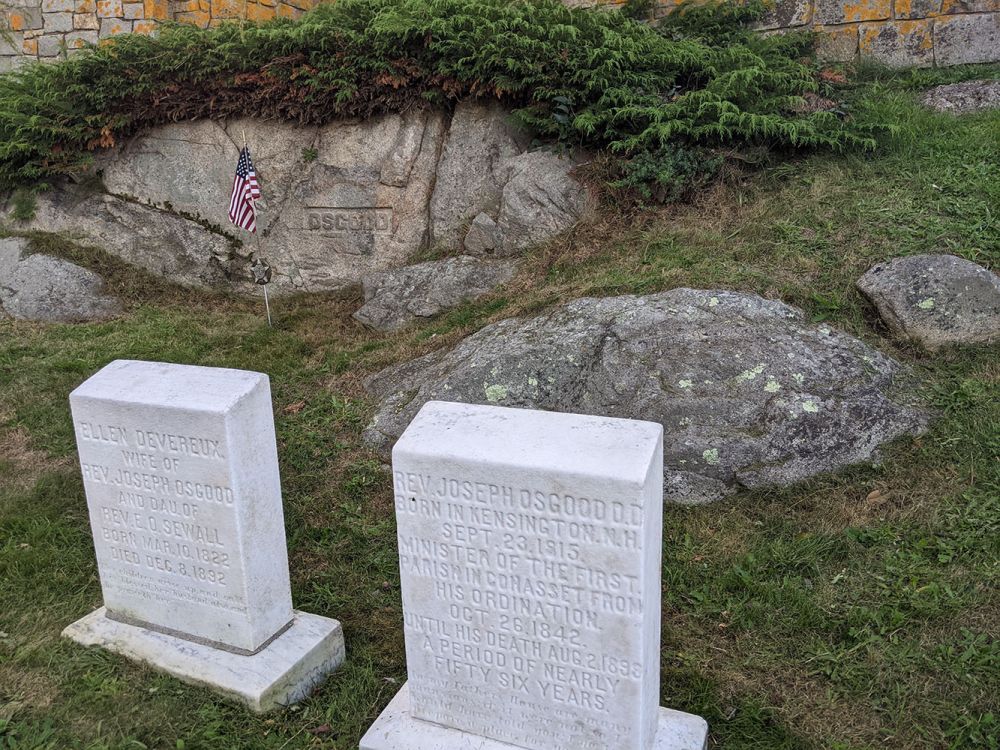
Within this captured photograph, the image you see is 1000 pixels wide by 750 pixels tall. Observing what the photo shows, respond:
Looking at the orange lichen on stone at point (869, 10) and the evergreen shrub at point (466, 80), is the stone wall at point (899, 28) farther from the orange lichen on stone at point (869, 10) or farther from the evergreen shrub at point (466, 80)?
the evergreen shrub at point (466, 80)

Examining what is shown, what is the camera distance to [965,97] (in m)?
7.66

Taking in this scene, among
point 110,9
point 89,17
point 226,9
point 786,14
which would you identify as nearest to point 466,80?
point 786,14

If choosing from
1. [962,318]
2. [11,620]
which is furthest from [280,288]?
[962,318]

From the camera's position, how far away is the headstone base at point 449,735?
295 centimetres

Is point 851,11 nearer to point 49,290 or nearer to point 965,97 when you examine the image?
point 965,97

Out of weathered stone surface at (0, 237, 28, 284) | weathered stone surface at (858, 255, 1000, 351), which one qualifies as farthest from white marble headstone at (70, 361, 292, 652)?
weathered stone surface at (0, 237, 28, 284)

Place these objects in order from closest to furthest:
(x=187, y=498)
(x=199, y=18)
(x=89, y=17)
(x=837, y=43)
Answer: (x=187, y=498) → (x=837, y=43) → (x=199, y=18) → (x=89, y=17)

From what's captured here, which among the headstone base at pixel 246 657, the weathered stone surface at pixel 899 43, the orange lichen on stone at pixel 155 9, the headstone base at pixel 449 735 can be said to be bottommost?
the headstone base at pixel 246 657

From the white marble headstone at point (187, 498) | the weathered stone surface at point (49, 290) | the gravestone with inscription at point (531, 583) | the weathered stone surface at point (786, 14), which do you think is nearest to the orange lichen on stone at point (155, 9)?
the weathered stone surface at point (49, 290)

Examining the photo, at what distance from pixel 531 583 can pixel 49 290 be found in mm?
7057

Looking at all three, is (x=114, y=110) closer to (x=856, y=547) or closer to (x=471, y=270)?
(x=471, y=270)

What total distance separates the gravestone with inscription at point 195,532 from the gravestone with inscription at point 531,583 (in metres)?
0.78

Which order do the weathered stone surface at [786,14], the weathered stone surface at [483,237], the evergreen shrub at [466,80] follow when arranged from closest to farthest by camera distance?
1. the evergreen shrub at [466,80]
2. the weathered stone surface at [483,237]
3. the weathered stone surface at [786,14]

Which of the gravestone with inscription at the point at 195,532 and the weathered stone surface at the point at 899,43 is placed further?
the weathered stone surface at the point at 899,43
